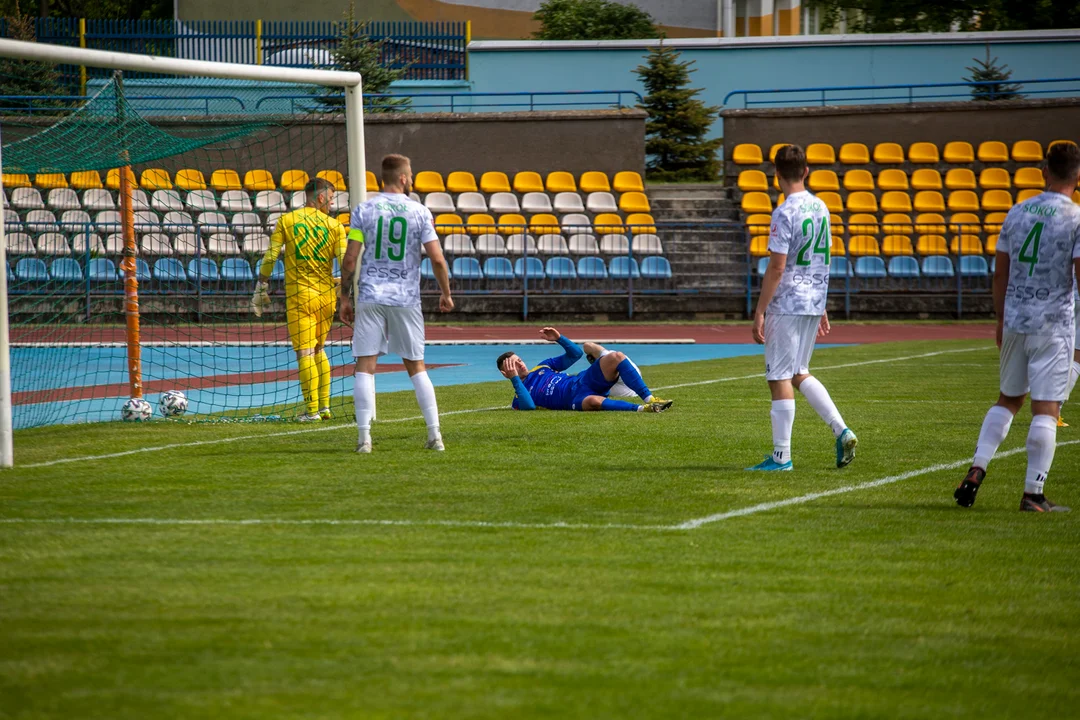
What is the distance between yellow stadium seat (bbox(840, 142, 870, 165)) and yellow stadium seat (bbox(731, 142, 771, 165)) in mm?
1966

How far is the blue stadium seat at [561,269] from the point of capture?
1033 inches

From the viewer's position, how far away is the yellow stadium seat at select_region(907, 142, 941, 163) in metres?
29.7

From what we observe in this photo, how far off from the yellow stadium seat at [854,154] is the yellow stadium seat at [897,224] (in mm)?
2230

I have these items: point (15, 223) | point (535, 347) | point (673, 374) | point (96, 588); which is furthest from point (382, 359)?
point (96, 588)

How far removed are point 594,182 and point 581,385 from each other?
17557 mm

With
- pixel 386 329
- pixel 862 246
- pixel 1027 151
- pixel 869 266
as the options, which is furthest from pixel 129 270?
pixel 1027 151

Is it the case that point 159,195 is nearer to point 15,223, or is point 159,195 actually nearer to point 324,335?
point 15,223

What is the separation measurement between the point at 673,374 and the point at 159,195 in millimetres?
12555

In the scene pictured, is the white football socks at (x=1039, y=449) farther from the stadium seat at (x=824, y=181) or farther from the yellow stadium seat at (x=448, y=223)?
the stadium seat at (x=824, y=181)

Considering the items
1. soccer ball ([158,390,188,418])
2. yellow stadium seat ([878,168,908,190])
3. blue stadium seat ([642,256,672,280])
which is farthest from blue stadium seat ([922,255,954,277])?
soccer ball ([158,390,188,418])

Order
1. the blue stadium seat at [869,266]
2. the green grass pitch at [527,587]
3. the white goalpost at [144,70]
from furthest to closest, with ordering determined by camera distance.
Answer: the blue stadium seat at [869,266] → the white goalpost at [144,70] → the green grass pitch at [527,587]

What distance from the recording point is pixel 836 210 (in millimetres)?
27844

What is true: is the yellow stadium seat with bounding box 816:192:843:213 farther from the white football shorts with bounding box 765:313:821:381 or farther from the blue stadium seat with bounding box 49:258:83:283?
the white football shorts with bounding box 765:313:821:381

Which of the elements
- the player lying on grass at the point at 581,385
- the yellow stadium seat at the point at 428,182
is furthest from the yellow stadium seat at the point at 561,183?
the player lying on grass at the point at 581,385
